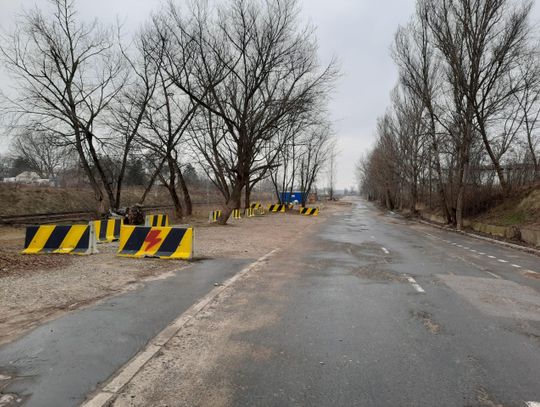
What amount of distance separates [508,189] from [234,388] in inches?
1173

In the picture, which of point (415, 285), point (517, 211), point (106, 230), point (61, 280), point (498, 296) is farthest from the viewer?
point (517, 211)

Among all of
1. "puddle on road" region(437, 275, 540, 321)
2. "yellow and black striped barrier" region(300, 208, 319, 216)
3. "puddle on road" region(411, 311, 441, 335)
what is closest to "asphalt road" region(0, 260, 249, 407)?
"puddle on road" region(411, 311, 441, 335)

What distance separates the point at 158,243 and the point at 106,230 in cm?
459

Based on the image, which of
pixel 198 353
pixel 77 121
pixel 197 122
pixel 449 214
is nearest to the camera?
pixel 198 353

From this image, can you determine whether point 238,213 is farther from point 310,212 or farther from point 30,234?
point 30,234

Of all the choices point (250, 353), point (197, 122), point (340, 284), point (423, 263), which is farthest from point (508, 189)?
point (250, 353)

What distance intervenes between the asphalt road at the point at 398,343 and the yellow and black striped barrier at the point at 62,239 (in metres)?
6.20

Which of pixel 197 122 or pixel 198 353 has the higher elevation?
pixel 197 122

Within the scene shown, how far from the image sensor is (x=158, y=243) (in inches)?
479

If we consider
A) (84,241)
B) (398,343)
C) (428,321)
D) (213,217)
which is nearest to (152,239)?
(84,241)

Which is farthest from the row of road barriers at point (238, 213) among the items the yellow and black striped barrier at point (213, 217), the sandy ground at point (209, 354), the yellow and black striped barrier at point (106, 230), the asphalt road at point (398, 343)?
the sandy ground at point (209, 354)

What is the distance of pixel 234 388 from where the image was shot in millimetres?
3992

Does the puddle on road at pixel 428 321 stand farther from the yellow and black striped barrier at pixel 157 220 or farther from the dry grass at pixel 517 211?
the dry grass at pixel 517 211

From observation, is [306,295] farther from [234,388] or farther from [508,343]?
[234,388]
